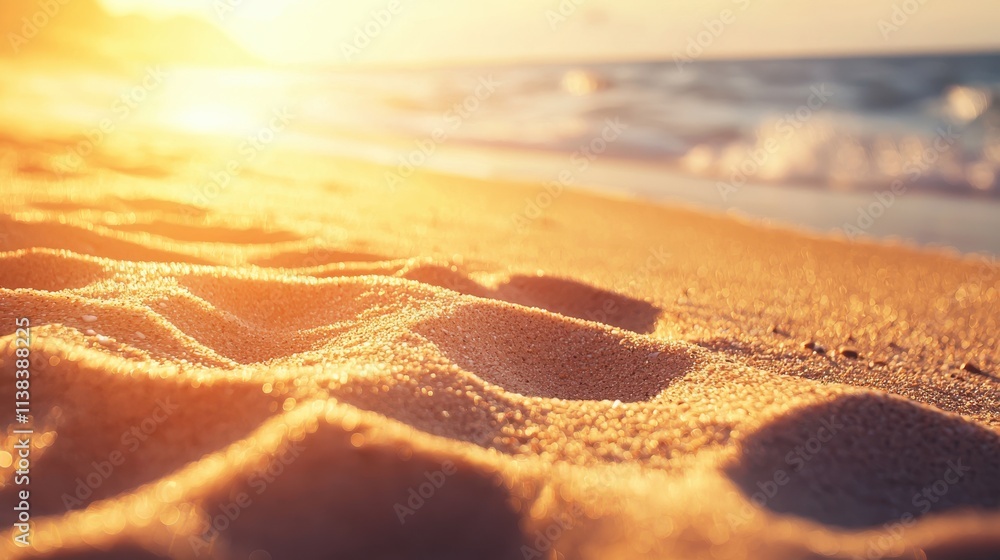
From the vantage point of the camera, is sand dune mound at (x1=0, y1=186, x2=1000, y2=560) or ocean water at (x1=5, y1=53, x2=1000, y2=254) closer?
sand dune mound at (x1=0, y1=186, x2=1000, y2=560)

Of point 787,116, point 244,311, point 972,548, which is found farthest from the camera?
point 787,116

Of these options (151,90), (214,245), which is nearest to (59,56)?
(151,90)

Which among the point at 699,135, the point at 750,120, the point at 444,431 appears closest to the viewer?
the point at 444,431

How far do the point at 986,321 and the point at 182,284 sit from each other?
367 centimetres

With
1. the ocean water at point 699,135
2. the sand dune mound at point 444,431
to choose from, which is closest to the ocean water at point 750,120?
the ocean water at point 699,135

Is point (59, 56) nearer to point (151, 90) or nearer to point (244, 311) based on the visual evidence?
point (151, 90)

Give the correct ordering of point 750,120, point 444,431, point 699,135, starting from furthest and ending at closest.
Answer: point 750,120 < point 699,135 < point 444,431

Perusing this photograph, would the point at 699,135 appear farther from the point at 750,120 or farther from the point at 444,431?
the point at 444,431

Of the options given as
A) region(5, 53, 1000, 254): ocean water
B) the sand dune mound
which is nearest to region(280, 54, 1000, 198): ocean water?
region(5, 53, 1000, 254): ocean water

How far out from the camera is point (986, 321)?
3383 mm

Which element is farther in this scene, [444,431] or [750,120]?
[750,120]

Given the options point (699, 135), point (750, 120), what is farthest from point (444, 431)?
point (750, 120)

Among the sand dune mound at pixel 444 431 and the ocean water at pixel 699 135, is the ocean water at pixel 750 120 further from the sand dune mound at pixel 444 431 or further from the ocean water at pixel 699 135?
the sand dune mound at pixel 444 431

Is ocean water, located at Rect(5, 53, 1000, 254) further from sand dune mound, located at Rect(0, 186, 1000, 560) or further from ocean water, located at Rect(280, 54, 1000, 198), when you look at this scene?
sand dune mound, located at Rect(0, 186, 1000, 560)
